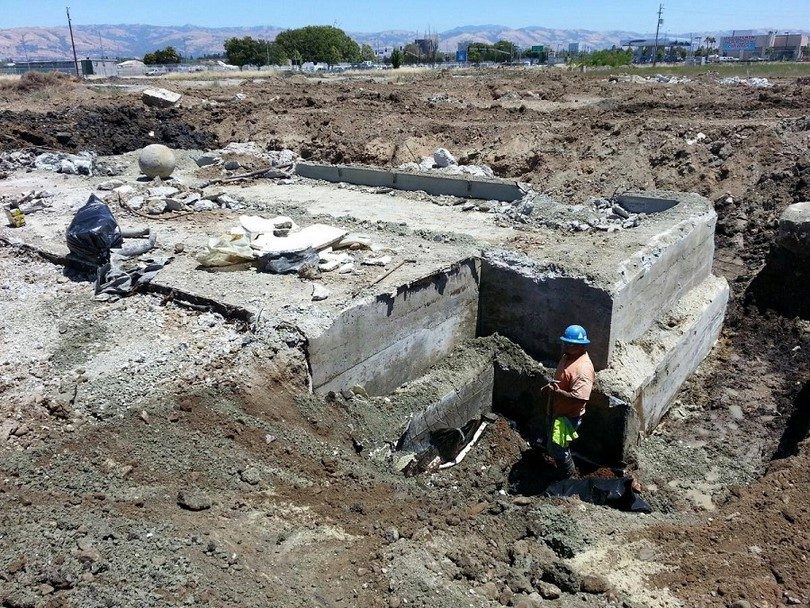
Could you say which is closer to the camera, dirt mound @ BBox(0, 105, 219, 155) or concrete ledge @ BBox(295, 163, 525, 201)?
concrete ledge @ BBox(295, 163, 525, 201)

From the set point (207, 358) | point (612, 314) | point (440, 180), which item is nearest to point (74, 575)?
point (207, 358)

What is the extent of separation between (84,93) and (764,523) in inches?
1098

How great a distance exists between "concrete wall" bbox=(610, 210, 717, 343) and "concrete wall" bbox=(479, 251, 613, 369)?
20 centimetres

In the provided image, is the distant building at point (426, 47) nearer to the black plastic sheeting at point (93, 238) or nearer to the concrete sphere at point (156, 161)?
the concrete sphere at point (156, 161)

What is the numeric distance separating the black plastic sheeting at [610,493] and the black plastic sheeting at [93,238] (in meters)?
5.77

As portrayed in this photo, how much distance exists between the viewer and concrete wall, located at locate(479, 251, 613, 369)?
24.0 feet

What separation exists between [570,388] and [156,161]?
960cm

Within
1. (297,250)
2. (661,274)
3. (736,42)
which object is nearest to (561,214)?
(661,274)

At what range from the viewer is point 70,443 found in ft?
16.6

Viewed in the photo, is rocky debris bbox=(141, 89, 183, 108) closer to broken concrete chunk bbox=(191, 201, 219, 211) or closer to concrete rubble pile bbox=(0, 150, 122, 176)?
concrete rubble pile bbox=(0, 150, 122, 176)

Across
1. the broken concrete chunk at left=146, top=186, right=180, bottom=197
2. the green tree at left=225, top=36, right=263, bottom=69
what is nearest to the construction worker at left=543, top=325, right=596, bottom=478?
the broken concrete chunk at left=146, top=186, right=180, bottom=197

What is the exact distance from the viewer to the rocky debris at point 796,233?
10.2 metres

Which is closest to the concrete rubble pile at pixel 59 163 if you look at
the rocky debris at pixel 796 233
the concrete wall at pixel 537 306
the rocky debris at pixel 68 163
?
the rocky debris at pixel 68 163

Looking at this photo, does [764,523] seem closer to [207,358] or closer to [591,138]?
[207,358]
